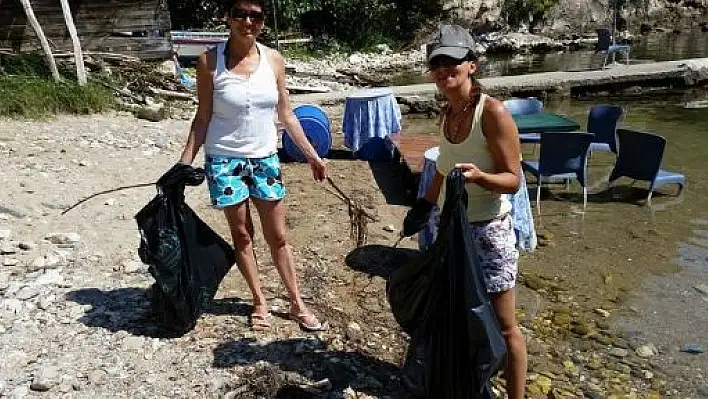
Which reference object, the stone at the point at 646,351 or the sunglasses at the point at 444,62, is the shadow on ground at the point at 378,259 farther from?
the sunglasses at the point at 444,62

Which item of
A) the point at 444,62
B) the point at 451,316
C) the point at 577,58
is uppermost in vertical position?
the point at 444,62

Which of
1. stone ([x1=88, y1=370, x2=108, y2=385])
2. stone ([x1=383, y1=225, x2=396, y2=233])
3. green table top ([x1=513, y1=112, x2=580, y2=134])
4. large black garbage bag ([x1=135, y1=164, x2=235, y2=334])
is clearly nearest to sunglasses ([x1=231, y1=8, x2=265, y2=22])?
large black garbage bag ([x1=135, y1=164, x2=235, y2=334])

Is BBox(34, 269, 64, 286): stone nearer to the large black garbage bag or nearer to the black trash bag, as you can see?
the large black garbage bag

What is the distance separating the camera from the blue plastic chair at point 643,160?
761 centimetres

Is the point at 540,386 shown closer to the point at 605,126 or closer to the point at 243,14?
the point at 243,14

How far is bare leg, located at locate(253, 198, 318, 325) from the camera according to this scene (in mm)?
3652

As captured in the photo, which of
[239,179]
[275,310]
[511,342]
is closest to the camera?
[511,342]

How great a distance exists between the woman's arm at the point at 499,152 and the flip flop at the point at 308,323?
1611 mm

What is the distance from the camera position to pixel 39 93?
10250mm

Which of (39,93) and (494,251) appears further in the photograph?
(39,93)

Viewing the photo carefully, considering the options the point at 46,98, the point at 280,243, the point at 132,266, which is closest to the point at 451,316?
the point at 280,243

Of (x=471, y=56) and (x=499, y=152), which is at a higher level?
(x=471, y=56)

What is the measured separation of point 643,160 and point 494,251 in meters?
5.59

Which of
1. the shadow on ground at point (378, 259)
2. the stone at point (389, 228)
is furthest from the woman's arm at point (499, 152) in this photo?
the stone at point (389, 228)
